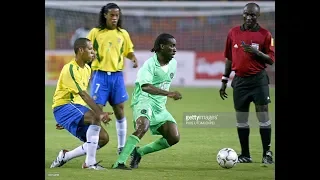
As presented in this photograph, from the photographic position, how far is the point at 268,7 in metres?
9.36

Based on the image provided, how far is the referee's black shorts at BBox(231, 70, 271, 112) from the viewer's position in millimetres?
6645

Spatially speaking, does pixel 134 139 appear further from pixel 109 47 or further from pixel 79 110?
pixel 109 47

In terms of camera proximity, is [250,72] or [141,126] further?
[250,72]

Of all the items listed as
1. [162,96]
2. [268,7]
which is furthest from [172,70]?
[268,7]

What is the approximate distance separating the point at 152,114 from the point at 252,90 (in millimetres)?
1114

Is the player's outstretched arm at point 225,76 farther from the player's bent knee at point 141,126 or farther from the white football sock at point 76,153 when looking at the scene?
the white football sock at point 76,153

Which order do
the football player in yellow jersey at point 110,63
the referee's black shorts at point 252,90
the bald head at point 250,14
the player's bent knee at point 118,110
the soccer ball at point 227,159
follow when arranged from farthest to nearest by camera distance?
the player's bent knee at point 118,110 < the football player in yellow jersey at point 110,63 < the referee's black shorts at point 252,90 < the bald head at point 250,14 < the soccer ball at point 227,159

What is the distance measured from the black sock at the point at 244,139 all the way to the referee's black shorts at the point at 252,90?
24 cm

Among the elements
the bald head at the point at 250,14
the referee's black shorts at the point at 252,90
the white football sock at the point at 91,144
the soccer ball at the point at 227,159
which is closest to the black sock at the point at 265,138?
the referee's black shorts at the point at 252,90

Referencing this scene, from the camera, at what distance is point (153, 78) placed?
6266mm

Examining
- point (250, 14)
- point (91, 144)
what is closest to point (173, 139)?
point (91, 144)

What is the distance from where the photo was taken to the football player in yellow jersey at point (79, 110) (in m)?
6.13
